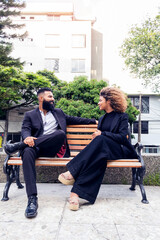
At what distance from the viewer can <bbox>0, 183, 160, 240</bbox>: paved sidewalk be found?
1.78 m

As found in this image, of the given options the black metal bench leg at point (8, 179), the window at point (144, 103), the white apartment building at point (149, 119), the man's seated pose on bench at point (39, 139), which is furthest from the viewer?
the window at point (144, 103)

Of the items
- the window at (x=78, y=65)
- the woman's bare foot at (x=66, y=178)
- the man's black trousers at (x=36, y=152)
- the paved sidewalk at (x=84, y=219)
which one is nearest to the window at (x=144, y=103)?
the window at (x=78, y=65)

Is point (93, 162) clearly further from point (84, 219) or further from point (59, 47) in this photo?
point (59, 47)

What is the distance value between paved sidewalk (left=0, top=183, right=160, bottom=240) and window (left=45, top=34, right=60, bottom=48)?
81.2 ft

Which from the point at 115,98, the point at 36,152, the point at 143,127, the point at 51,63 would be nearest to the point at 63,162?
the point at 36,152

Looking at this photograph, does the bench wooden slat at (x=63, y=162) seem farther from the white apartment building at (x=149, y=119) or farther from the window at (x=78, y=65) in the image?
the white apartment building at (x=149, y=119)

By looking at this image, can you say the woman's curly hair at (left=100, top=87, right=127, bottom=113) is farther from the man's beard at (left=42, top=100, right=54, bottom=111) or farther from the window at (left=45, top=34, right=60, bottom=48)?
the window at (left=45, top=34, right=60, bottom=48)

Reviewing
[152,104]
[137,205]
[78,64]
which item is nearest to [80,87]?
[78,64]

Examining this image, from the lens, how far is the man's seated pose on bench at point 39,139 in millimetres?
2365

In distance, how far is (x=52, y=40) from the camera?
2539 centimetres

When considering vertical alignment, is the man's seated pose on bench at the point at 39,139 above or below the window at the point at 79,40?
below

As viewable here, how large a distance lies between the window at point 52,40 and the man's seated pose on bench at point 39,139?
23.8 m

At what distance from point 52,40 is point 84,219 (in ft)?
85.3

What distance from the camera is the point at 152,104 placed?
93.8 feet
